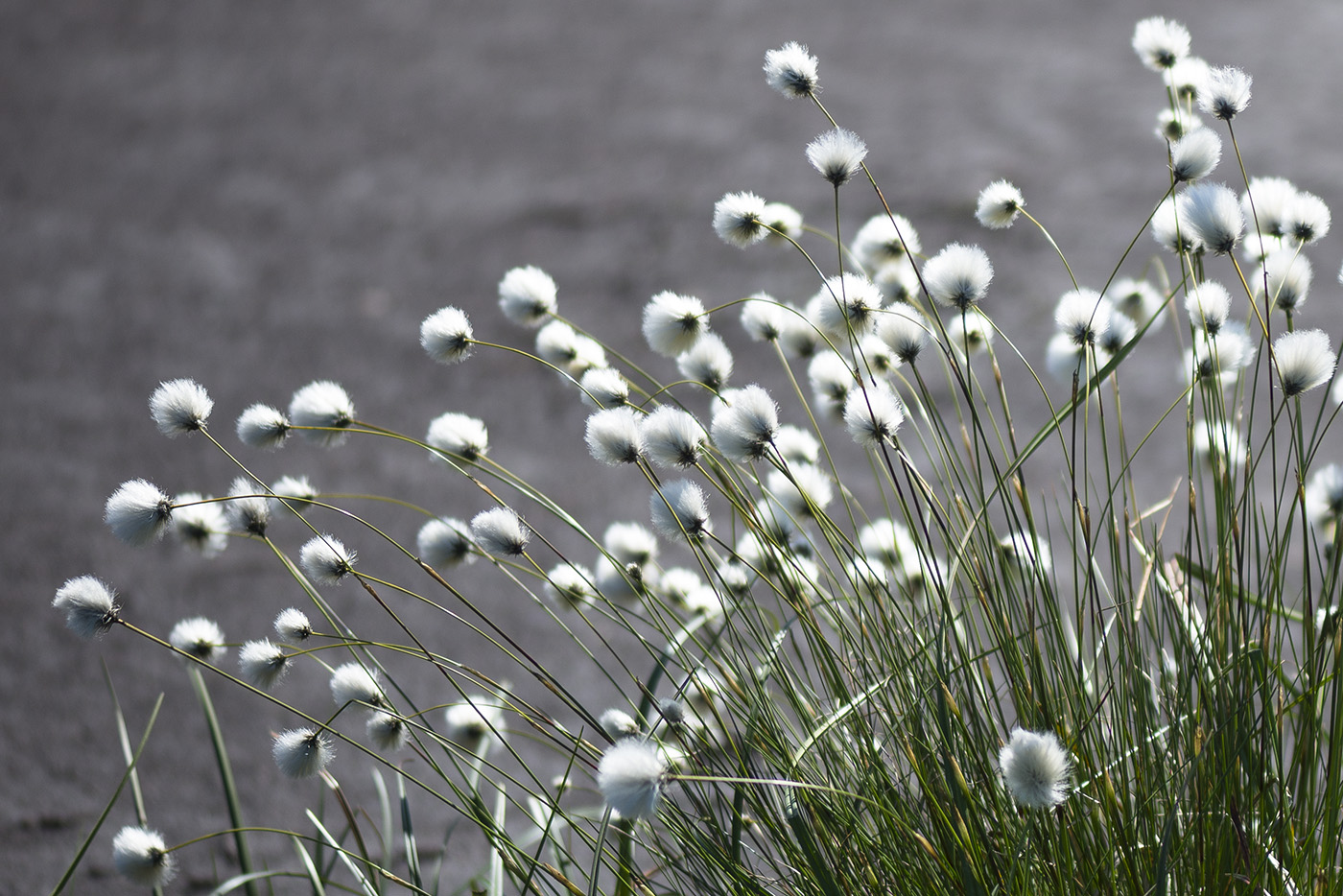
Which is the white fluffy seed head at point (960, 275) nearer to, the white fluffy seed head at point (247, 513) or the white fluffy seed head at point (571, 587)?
the white fluffy seed head at point (571, 587)

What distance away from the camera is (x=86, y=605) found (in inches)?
19.7

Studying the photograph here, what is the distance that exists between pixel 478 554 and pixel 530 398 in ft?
3.83

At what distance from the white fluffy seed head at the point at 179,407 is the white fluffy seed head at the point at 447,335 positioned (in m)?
0.11

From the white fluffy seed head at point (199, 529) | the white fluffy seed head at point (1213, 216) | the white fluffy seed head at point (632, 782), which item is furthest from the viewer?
the white fluffy seed head at point (199, 529)

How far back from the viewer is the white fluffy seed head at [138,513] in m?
0.50

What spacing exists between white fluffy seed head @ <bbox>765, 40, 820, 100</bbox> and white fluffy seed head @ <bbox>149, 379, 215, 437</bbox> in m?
0.33

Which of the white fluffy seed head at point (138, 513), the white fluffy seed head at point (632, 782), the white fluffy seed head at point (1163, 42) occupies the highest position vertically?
the white fluffy seed head at point (1163, 42)

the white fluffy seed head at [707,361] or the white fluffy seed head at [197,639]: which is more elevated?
the white fluffy seed head at [707,361]

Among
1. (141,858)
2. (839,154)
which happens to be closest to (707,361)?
(839,154)

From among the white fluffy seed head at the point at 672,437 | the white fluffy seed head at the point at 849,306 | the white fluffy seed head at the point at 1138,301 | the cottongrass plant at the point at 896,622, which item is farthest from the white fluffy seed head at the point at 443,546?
the white fluffy seed head at the point at 1138,301

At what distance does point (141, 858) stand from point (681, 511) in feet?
0.99

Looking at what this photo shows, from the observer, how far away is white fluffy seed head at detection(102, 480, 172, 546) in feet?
1.64

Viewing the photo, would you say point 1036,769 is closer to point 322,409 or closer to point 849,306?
point 849,306

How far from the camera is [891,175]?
2.06 metres
